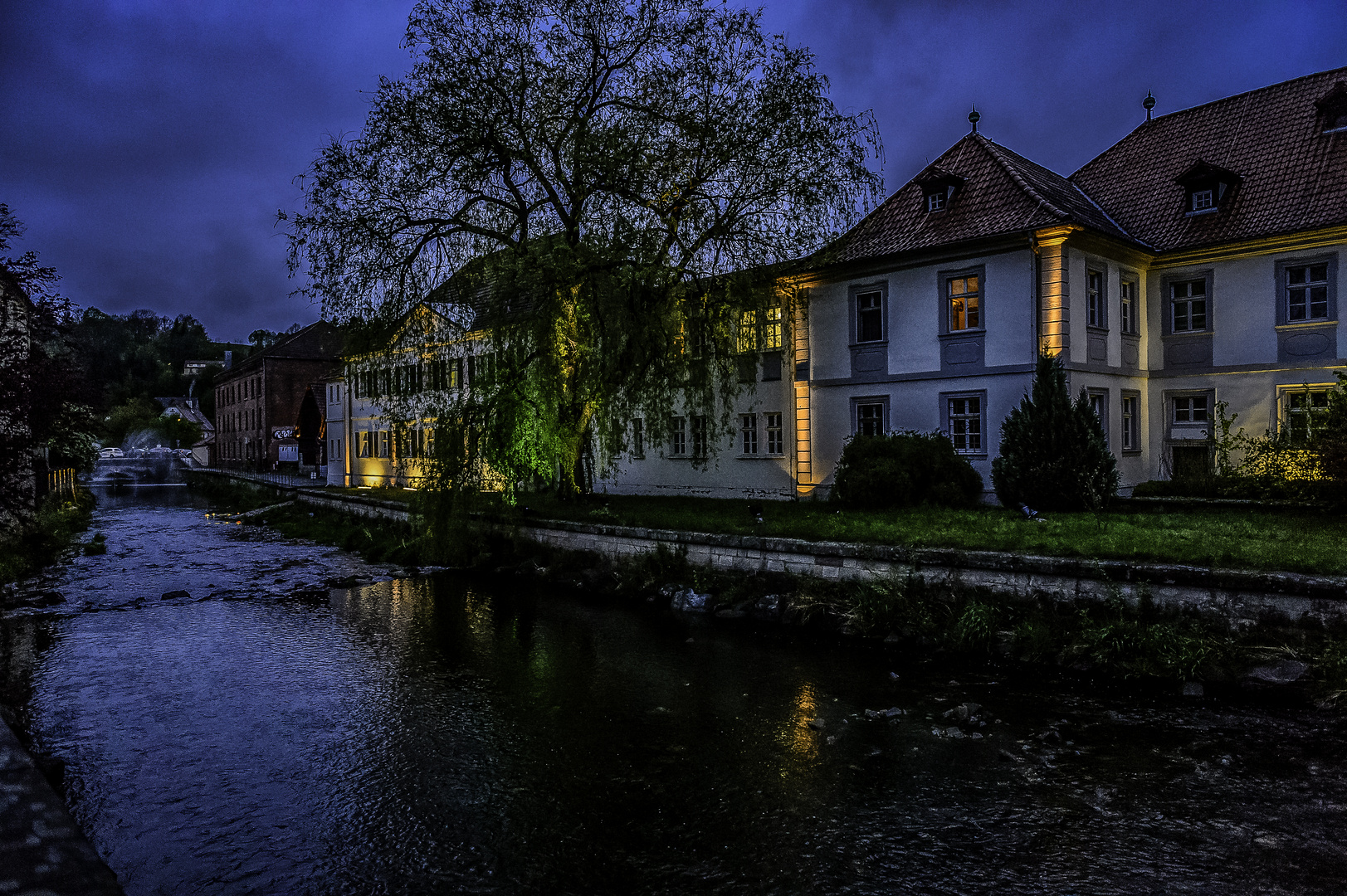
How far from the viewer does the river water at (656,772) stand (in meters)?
5.52

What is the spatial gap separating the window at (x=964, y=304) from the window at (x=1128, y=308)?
3.70 metres

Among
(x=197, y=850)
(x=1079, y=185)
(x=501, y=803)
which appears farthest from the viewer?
(x=1079, y=185)

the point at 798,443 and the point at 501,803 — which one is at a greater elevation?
the point at 798,443

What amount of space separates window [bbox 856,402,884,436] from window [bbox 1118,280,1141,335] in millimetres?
6000

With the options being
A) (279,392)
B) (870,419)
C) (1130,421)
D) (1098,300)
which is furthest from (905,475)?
(279,392)

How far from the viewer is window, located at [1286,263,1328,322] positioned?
18.5 m

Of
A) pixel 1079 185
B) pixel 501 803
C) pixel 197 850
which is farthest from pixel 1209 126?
pixel 197 850

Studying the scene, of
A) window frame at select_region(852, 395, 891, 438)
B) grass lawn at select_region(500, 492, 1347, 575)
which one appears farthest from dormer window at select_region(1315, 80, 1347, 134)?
window frame at select_region(852, 395, 891, 438)

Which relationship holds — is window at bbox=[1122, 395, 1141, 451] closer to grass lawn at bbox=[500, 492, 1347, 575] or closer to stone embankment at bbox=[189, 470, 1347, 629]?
grass lawn at bbox=[500, 492, 1347, 575]

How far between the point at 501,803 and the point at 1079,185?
2387 centimetres

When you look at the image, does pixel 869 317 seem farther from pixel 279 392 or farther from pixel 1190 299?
pixel 279 392

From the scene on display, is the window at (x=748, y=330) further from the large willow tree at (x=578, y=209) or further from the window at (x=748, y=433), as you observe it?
the window at (x=748, y=433)

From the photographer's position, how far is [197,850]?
19.4 feet

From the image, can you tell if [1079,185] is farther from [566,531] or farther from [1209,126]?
[566,531]
